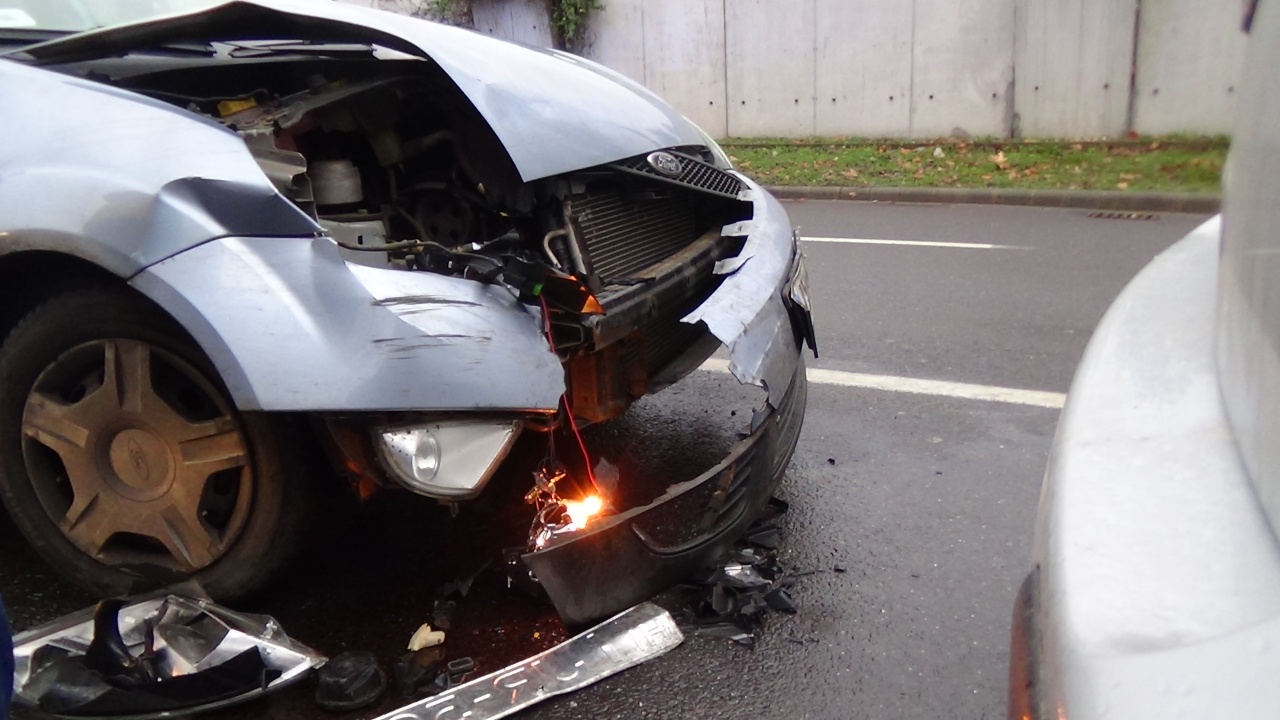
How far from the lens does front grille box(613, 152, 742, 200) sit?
2.96m

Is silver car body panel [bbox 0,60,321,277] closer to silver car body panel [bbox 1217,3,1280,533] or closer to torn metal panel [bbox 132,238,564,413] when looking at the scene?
torn metal panel [bbox 132,238,564,413]

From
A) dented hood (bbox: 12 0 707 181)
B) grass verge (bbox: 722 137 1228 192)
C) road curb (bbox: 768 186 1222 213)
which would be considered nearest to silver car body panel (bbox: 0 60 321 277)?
dented hood (bbox: 12 0 707 181)

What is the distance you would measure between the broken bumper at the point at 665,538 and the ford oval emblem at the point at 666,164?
808 millimetres

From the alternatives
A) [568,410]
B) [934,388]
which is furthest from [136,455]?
[934,388]

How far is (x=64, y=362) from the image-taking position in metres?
2.40

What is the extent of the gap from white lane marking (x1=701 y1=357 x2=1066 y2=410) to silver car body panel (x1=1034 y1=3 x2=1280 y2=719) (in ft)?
8.68

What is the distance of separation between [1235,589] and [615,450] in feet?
8.71

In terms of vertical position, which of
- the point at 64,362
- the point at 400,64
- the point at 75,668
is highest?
the point at 400,64

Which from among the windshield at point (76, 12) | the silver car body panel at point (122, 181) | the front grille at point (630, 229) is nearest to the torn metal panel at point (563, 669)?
the front grille at point (630, 229)

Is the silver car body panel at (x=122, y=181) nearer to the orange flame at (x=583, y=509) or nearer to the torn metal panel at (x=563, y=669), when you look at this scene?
the orange flame at (x=583, y=509)

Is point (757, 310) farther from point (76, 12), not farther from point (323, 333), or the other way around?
point (76, 12)

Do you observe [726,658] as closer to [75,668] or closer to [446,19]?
[75,668]

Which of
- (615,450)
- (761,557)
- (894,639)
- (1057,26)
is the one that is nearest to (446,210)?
(615,450)

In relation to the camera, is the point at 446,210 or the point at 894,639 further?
the point at 446,210
